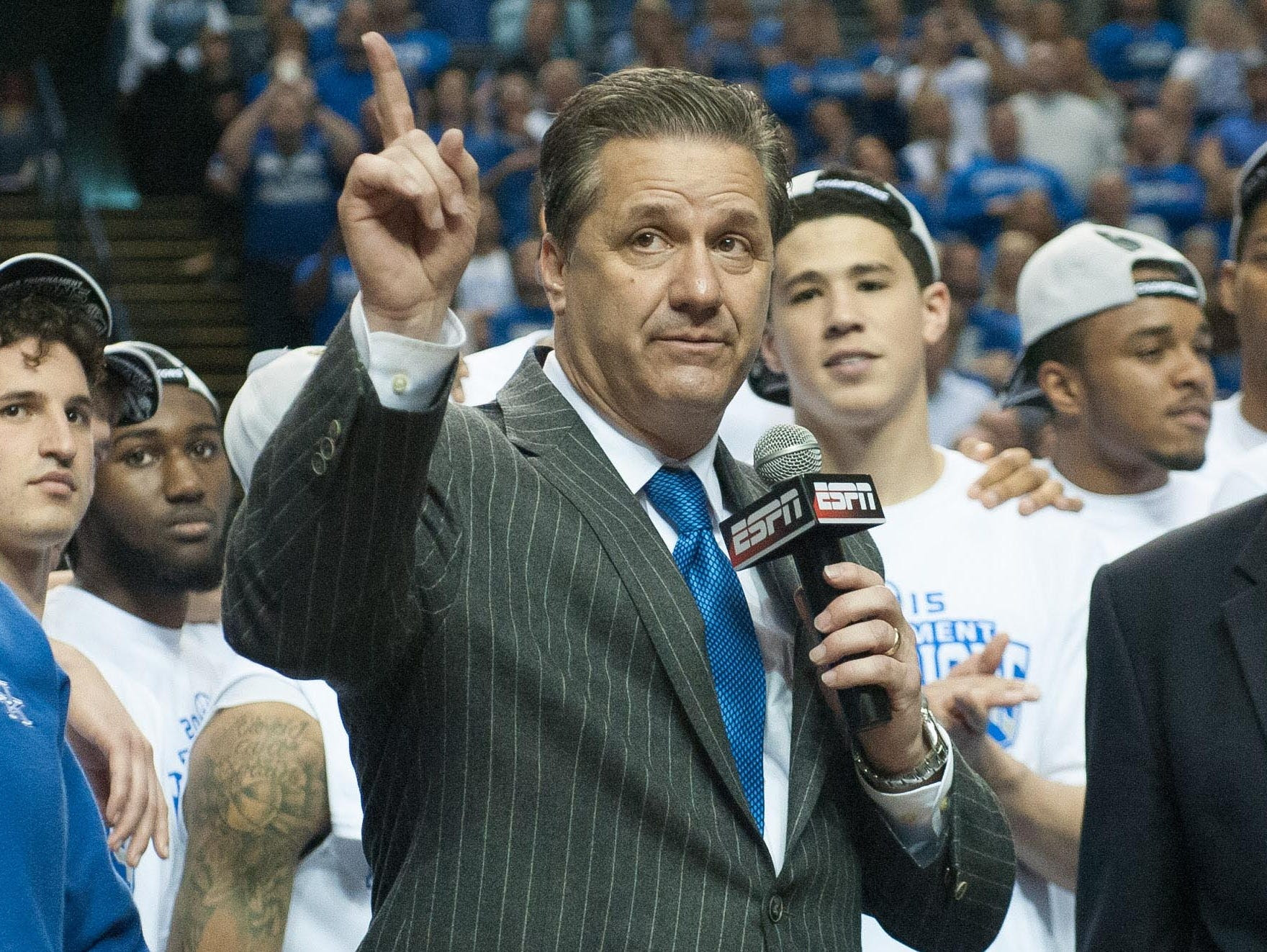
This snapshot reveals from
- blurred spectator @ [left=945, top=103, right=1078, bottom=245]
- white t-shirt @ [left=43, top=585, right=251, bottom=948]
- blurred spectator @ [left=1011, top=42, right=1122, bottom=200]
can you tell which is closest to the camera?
white t-shirt @ [left=43, top=585, right=251, bottom=948]

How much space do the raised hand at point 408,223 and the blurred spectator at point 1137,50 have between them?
1004 cm

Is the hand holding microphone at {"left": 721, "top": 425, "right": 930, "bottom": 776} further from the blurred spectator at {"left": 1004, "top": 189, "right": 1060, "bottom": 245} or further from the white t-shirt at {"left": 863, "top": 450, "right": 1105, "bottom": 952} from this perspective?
the blurred spectator at {"left": 1004, "top": 189, "right": 1060, "bottom": 245}

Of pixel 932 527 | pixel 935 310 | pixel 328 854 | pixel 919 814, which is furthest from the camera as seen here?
pixel 935 310

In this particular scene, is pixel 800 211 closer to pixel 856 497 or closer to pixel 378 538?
pixel 856 497

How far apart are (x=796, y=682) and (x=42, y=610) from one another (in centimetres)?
145

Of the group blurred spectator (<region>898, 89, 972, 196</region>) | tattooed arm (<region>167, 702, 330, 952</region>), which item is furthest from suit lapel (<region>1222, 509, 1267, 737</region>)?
blurred spectator (<region>898, 89, 972, 196</region>)

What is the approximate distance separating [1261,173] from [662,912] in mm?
2526

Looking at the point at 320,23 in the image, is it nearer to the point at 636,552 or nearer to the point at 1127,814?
the point at 636,552

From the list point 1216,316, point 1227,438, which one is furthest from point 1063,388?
point 1216,316

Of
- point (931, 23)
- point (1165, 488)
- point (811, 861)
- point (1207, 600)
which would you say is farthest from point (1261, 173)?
point (931, 23)

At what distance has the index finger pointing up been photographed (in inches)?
73.0

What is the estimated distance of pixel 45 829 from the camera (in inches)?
Result: 78.2

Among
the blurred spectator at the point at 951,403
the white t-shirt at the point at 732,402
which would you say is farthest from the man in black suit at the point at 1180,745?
the blurred spectator at the point at 951,403

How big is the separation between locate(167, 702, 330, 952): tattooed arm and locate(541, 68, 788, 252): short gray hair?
43.9 inches
